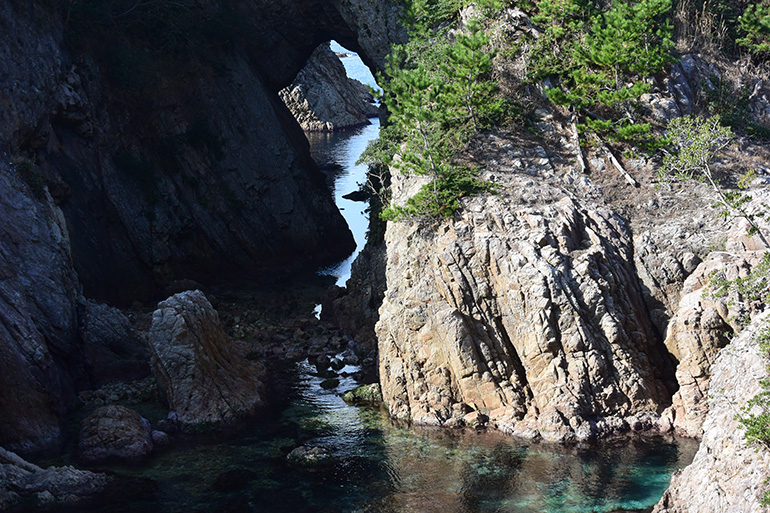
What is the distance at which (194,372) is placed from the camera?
3127 cm

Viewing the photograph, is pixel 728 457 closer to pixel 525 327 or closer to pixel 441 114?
pixel 525 327

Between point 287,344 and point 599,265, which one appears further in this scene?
point 287,344

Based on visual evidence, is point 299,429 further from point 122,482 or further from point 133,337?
point 133,337

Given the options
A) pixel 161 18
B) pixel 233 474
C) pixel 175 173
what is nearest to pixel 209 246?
pixel 175 173

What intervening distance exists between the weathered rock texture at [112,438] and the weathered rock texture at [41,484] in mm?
1740

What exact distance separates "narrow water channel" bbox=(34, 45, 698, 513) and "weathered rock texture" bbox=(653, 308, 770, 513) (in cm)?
348

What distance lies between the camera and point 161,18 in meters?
47.8

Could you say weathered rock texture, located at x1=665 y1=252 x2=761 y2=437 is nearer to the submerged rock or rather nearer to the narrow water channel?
the narrow water channel

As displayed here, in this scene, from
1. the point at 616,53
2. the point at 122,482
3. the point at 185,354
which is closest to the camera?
the point at 122,482

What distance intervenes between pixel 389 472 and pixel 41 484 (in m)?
11.0

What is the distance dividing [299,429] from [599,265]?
1327 centimetres

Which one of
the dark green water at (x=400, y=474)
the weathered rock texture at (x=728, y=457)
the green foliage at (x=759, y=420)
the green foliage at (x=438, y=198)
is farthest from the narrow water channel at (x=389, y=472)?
the green foliage at (x=438, y=198)

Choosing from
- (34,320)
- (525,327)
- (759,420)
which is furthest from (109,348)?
(759,420)

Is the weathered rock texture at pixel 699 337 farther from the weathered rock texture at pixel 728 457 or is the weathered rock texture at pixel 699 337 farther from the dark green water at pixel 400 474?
the weathered rock texture at pixel 728 457
